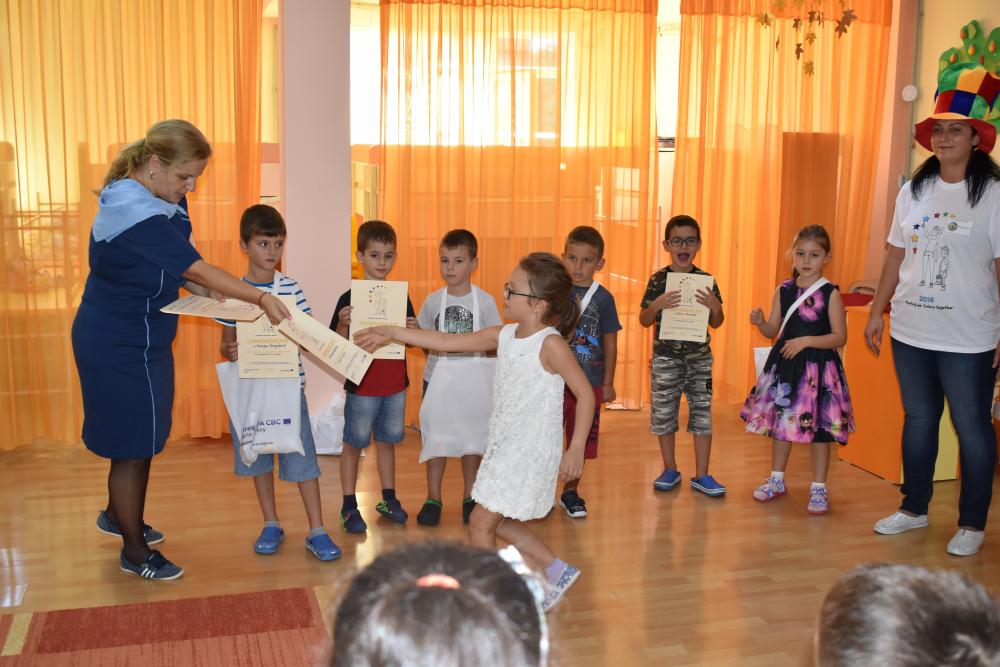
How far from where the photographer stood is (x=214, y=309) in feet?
10.6

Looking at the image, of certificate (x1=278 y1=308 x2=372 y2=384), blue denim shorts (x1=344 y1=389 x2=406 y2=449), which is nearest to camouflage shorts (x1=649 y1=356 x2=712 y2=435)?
blue denim shorts (x1=344 y1=389 x2=406 y2=449)

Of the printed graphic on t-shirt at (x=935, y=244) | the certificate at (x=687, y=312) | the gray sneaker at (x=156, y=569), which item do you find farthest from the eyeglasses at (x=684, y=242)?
the gray sneaker at (x=156, y=569)

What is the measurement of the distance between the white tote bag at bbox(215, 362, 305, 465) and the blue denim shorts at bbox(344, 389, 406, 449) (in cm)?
34

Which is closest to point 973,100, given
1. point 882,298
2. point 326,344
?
point 882,298

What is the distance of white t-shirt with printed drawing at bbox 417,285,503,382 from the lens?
12.9 ft

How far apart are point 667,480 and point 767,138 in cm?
254

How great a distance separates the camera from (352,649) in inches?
39.4

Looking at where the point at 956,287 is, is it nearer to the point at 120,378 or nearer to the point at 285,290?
the point at 285,290

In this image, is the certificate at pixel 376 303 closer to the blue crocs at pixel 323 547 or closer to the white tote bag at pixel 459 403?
the white tote bag at pixel 459 403

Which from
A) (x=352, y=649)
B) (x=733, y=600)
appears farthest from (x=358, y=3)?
(x=352, y=649)

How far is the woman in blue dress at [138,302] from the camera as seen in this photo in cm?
318

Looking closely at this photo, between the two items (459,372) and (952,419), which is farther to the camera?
(459,372)

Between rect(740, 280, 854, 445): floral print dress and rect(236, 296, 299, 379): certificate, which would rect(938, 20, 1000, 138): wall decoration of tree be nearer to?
rect(740, 280, 854, 445): floral print dress

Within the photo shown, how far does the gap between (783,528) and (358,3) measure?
11.9ft
